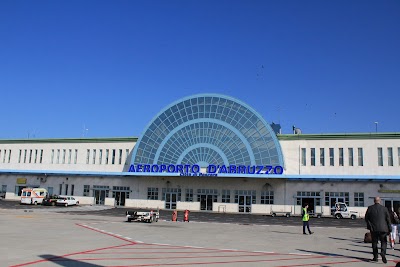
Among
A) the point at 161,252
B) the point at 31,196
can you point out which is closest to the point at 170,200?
the point at 31,196

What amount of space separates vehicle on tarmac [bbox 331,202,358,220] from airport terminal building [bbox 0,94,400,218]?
9.29 ft

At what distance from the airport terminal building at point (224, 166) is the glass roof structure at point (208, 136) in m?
0.14

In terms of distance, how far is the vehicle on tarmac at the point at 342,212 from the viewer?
47.2 metres

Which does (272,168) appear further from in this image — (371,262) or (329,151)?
(371,262)

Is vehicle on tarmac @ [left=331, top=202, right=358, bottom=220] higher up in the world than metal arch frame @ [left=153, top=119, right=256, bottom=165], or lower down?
lower down

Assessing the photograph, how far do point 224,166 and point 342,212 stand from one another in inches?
654

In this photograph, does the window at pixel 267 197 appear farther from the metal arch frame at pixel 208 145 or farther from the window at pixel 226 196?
the window at pixel 226 196

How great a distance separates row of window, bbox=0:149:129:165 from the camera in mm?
63375

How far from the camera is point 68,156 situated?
66688mm

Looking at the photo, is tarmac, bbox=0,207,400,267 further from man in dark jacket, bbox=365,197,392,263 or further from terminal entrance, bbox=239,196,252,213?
terminal entrance, bbox=239,196,252,213

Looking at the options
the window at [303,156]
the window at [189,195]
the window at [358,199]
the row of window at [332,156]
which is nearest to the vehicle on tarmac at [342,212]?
the window at [358,199]

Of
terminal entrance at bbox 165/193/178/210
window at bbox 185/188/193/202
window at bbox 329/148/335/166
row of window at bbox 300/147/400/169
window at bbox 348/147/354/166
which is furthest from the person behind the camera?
terminal entrance at bbox 165/193/178/210

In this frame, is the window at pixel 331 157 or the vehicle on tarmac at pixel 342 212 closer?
the vehicle on tarmac at pixel 342 212

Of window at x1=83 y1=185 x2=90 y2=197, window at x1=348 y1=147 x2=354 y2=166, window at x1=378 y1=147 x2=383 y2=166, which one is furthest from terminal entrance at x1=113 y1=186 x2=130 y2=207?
window at x1=378 y1=147 x2=383 y2=166
